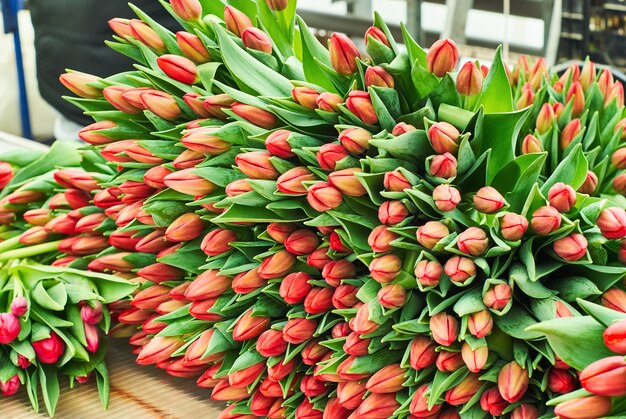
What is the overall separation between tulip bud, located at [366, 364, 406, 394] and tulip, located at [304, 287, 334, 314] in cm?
5

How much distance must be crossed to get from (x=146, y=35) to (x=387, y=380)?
308 millimetres

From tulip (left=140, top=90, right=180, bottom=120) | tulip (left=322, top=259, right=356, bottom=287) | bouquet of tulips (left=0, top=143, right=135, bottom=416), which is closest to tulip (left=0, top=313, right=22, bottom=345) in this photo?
bouquet of tulips (left=0, top=143, right=135, bottom=416)

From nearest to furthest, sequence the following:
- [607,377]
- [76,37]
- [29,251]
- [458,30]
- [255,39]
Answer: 1. [607,377]
2. [255,39]
3. [29,251]
4. [76,37]
5. [458,30]

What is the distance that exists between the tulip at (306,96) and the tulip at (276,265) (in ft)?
0.30

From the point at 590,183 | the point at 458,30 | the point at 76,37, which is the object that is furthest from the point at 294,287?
the point at 458,30

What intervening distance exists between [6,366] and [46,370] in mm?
31

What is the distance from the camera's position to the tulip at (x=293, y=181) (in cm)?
47

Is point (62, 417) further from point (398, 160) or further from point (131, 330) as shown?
point (398, 160)

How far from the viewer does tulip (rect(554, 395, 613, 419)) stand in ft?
1.08

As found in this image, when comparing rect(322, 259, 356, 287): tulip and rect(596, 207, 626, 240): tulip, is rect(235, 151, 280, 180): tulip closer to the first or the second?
rect(322, 259, 356, 287): tulip

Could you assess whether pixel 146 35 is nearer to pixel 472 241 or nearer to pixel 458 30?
pixel 472 241

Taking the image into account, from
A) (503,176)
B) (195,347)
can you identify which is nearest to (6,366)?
(195,347)

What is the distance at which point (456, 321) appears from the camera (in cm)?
43

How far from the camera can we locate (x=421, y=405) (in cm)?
44
